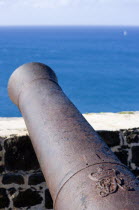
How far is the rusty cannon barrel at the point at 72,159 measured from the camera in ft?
6.06

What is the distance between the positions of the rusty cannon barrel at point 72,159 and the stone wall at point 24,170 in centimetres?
45

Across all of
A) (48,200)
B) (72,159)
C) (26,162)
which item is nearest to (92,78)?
(48,200)

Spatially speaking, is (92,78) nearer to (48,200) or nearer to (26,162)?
(48,200)

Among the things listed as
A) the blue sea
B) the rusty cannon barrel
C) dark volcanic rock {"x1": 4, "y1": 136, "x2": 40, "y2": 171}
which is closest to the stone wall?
dark volcanic rock {"x1": 4, "y1": 136, "x2": 40, "y2": 171}

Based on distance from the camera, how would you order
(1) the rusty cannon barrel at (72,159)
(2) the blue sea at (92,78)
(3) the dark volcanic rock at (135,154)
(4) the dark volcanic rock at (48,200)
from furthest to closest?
(2) the blue sea at (92,78)
(3) the dark volcanic rock at (135,154)
(4) the dark volcanic rock at (48,200)
(1) the rusty cannon barrel at (72,159)

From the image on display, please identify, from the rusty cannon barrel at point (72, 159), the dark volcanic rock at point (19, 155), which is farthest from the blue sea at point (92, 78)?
the rusty cannon barrel at point (72, 159)

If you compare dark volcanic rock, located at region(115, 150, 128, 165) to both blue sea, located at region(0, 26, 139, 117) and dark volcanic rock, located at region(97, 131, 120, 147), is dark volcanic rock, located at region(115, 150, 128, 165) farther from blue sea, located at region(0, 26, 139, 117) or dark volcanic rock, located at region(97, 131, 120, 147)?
blue sea, located at region(0, 26, 139, 117)

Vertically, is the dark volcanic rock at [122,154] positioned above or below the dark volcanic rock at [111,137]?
below

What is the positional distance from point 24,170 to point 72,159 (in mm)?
1507

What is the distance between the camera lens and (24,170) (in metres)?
3.58

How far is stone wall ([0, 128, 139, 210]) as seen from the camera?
351 cm

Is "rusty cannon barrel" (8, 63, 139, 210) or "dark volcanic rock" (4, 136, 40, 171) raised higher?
"rusty cannon barrel" (8, 63, 139, 210)

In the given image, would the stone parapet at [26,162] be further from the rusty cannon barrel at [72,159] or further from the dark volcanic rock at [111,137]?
the rusty cannon barrel at [72,159]

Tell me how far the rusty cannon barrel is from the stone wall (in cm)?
45
